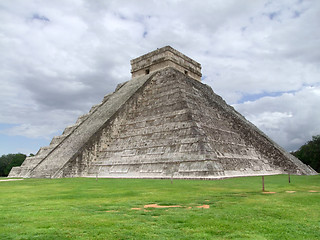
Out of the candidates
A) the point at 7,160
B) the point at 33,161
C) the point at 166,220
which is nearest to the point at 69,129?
the point at 33,161

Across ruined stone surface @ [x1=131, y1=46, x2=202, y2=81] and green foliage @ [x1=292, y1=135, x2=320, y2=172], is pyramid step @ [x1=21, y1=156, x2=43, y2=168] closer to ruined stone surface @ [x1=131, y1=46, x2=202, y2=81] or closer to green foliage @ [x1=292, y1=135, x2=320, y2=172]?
ruined stone surface @ [x1=131, y1=46, x2=202, y2=81]

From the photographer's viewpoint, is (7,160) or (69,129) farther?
(7,160)

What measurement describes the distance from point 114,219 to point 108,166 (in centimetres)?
1299

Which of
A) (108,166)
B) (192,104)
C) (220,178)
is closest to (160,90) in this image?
(192,104)

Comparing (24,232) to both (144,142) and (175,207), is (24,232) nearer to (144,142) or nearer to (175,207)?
(175,207)

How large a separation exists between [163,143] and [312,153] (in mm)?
27659

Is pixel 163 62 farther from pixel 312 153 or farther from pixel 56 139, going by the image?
pixel 312 153

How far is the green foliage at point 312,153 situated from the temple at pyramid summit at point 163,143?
18.2 meters

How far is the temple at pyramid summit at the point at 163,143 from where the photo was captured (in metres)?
15.4

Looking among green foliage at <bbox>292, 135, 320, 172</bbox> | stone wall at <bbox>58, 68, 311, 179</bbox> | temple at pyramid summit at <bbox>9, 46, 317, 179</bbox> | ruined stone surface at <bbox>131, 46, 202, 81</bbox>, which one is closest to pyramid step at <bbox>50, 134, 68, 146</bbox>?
temple at pyramid summit at <bbox>9, 46, 317, 179</bbox>

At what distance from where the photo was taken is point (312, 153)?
36.6 metres

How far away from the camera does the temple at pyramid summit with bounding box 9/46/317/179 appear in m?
15.4

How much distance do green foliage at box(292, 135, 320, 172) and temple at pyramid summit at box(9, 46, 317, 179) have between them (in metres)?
18.2

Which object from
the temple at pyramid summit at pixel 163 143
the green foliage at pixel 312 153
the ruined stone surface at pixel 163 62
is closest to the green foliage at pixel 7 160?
the temple at pyramid summit at pixel 163 143
